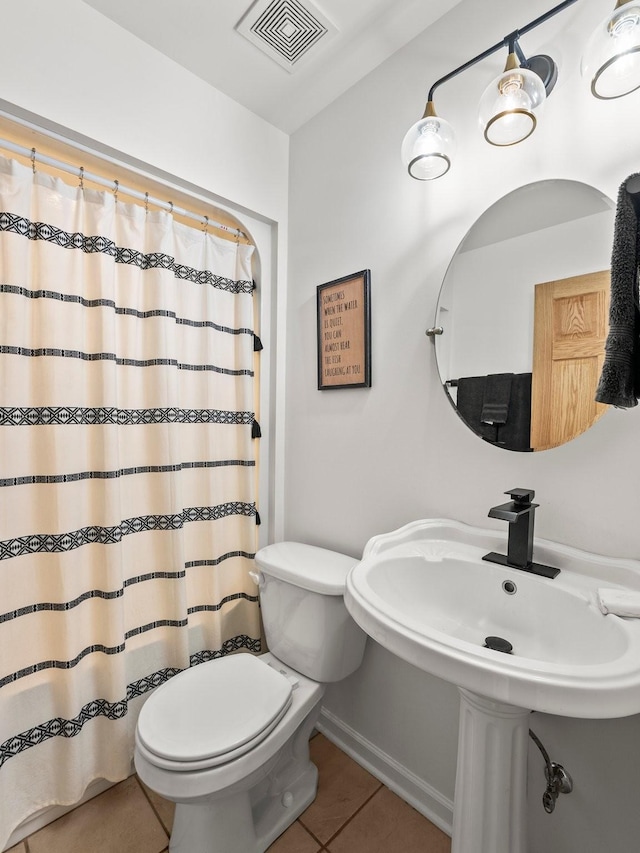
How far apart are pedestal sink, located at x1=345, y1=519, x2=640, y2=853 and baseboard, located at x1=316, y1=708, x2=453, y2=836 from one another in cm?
42

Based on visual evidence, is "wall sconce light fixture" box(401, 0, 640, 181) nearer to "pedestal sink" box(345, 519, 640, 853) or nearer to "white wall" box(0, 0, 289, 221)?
"white wall" box(0, 0, 289, 221)

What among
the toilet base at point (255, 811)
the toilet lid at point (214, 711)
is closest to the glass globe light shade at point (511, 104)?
the toilet lid at point (214, 711)

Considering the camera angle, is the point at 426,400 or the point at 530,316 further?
the point at 426,400

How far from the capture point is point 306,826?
1.27 metres

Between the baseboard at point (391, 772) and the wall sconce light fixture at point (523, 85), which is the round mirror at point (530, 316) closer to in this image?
the wall sconce light fixture at point (523, 85)

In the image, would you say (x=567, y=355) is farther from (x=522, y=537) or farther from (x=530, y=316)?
(x=522, y=537)

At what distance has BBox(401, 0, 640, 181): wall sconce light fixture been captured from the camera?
31.9 inches

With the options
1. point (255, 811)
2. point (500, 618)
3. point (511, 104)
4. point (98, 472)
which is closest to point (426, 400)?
point (500, 618)

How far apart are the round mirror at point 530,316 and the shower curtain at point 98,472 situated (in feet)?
3.05

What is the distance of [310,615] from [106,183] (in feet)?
5.16

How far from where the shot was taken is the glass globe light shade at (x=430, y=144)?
3.65 ft

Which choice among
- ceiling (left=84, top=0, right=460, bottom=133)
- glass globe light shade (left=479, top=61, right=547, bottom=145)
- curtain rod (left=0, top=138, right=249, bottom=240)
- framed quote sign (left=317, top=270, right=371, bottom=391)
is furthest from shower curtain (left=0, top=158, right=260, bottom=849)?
glass globe light shade (left=479, top=61, right=547, bottom=145)

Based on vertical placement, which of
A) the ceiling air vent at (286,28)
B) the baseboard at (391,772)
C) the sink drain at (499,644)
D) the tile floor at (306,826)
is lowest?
the tile floor at (306,826)

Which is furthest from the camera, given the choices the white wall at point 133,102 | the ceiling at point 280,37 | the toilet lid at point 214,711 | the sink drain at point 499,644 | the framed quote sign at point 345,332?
the framed quote sign at point 345,332
